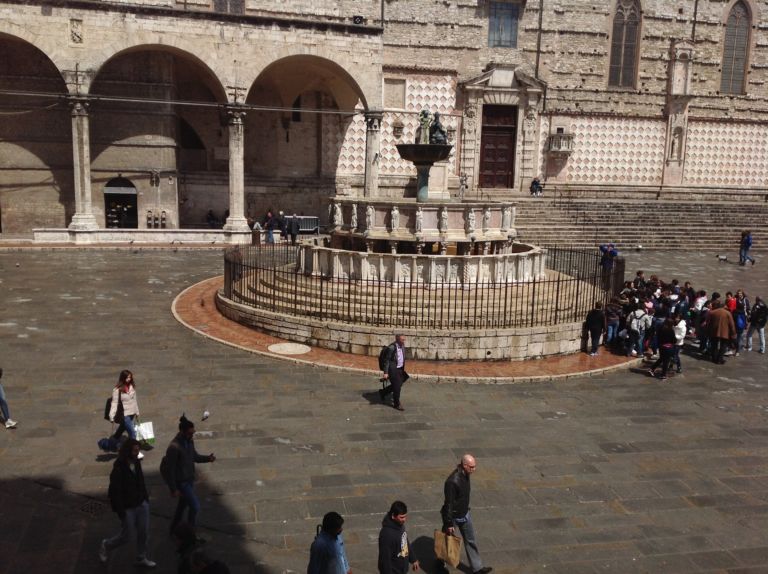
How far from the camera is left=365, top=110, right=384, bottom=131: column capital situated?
28.9 meters

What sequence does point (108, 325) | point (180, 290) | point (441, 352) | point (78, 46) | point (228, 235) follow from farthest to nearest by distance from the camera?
point (228, 235) → point (78, 46) → point (180, 290) → point (108, 325) → point (441, 352)

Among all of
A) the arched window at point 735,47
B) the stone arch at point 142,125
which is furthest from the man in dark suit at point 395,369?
the arched window at point 735,47

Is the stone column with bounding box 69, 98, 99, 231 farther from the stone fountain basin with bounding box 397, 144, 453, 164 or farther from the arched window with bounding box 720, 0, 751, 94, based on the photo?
the arched window with bounding box 720, 0, 751, 94

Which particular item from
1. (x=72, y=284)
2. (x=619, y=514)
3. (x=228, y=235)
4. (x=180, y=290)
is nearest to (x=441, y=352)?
(x=619, y=514)

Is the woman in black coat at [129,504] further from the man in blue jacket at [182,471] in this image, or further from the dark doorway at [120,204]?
the dark doorway at [120,204]

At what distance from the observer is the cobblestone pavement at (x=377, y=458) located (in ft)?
20.7

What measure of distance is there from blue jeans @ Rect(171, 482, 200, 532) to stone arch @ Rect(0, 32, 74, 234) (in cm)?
2555

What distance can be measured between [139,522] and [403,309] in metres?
7.40

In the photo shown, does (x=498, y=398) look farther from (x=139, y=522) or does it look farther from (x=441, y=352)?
(x=139, y=522)

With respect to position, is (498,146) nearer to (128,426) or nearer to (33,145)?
(33,145)

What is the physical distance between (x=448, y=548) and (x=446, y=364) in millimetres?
6314

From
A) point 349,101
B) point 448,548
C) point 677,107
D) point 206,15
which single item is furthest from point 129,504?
point 677,107

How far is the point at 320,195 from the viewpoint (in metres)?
32.8

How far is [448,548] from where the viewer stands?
19.2 feet
